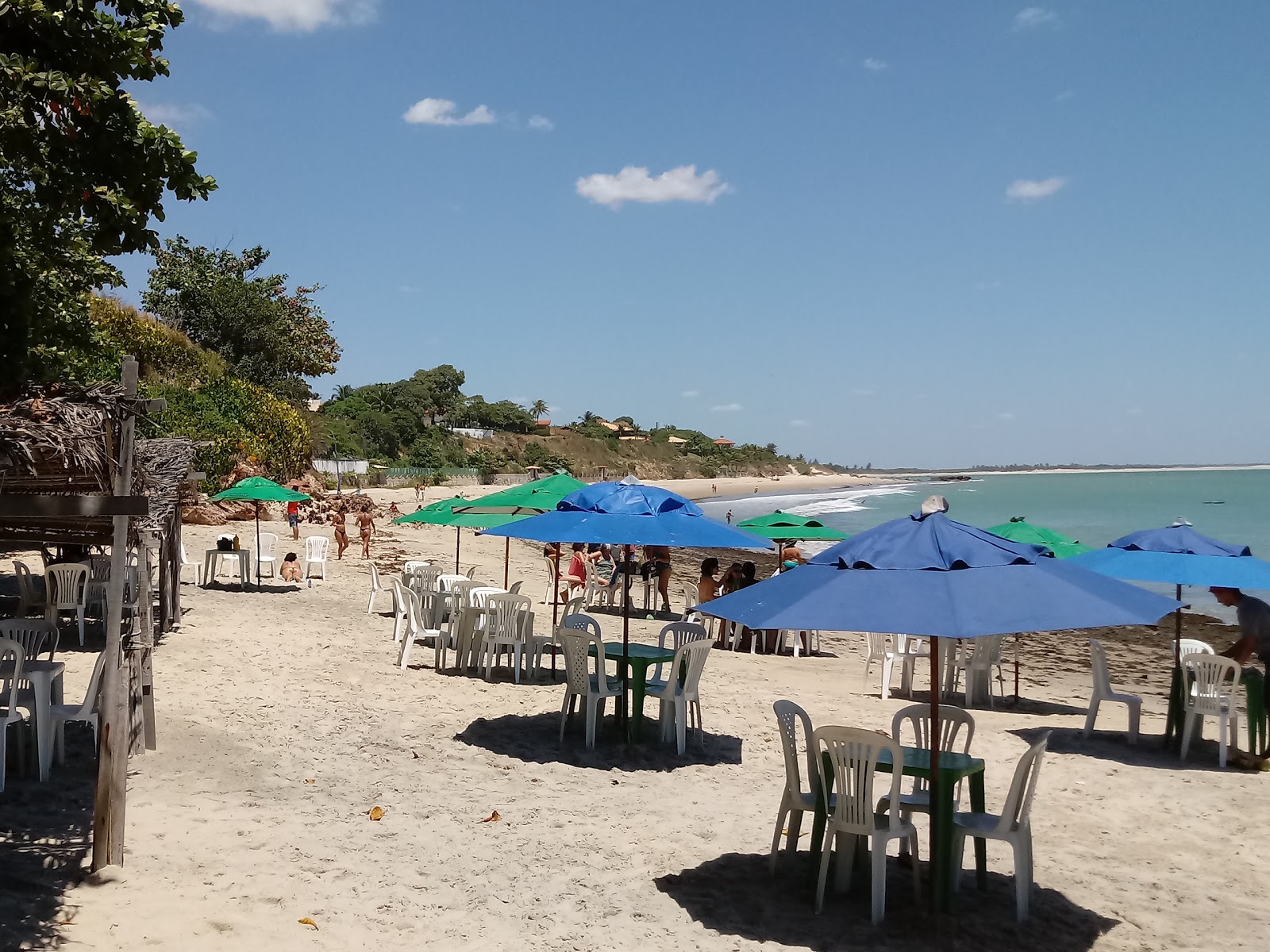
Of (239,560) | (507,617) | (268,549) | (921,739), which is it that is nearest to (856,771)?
(921,739)

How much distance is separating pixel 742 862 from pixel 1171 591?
24149 millimetres

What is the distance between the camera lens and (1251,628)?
8.12 meters

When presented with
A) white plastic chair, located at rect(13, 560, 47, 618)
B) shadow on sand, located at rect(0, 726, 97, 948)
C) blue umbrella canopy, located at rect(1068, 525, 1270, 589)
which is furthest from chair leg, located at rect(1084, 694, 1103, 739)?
white plastic chair, located at rect(13, 560, 47, 618)

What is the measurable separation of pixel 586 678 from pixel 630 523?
1590 millimetres

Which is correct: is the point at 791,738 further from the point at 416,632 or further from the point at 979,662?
the point at 416,632

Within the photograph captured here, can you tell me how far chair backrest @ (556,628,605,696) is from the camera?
26.3ft

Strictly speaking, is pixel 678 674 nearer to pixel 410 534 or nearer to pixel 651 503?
pixel 651 503

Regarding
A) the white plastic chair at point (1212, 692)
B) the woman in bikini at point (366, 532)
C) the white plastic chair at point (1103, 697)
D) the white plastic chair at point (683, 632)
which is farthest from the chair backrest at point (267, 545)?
the white plastic chair at point (1212, 692)

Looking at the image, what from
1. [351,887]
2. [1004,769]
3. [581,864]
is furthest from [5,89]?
[1004,769]

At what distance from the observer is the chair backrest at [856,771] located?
473 cm

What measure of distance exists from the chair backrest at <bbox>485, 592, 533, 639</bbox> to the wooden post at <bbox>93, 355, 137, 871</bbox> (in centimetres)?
537

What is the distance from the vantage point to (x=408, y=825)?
19.7 feet

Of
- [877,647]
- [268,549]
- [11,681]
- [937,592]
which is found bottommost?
[877,647]

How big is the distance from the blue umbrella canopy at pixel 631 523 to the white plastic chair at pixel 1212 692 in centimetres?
404
